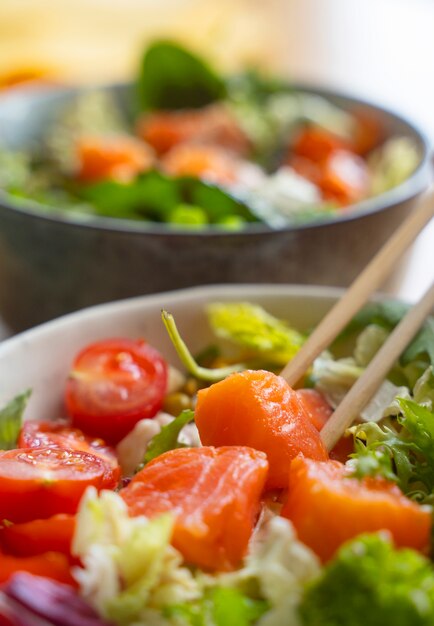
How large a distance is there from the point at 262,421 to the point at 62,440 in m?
0.24

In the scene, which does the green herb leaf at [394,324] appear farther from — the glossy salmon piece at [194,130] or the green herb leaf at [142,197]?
the glossy salmon piece at [194,130]

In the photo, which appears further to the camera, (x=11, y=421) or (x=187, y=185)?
(x=187, y=185)

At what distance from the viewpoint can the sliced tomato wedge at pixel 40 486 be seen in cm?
81

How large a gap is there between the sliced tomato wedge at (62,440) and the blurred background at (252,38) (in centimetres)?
166

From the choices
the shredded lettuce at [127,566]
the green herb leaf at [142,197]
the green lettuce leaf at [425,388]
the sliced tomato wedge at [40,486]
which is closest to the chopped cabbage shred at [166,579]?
the shredded lettuce at [127,566]

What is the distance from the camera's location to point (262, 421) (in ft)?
2.81

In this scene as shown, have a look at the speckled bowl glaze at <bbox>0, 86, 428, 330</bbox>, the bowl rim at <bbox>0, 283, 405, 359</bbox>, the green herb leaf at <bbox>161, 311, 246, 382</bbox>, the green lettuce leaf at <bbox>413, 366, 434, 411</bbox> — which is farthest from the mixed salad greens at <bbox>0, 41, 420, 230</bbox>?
the green lettuce leaf at <bbox>413, 366, 434, 411</bbox>

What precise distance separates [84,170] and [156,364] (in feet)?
3.12

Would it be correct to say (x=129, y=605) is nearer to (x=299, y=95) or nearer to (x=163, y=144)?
(x=163, y=144)

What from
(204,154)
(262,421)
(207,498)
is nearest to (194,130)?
(204,154)

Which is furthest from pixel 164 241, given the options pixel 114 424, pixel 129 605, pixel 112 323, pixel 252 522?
pixel 129 605

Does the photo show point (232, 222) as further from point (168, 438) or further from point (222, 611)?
point (222, 611)

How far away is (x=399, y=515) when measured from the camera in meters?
0.72

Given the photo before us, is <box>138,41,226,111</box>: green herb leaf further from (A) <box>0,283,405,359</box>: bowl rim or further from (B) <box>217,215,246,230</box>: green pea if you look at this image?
(A) <box>0,283,405,359</box>: bowl rim
